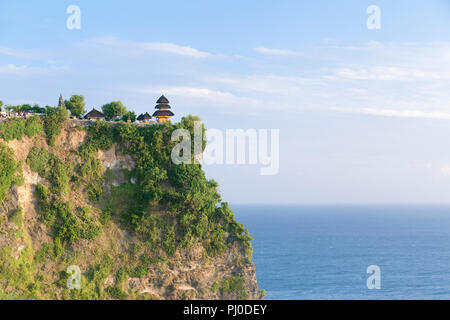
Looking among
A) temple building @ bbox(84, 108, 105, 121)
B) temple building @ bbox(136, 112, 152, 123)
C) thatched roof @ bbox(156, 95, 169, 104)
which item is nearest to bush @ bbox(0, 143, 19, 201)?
temple building @ bbox(84, 108, 105, 121)

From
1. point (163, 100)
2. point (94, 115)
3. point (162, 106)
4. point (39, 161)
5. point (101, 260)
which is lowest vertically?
point (101, 260)

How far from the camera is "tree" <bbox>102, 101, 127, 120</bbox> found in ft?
159

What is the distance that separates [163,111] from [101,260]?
16.1m

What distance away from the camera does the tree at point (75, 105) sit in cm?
4744

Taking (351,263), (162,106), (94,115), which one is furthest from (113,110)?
(351,263)

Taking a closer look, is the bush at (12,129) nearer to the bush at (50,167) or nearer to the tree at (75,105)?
the bush at (50,167)

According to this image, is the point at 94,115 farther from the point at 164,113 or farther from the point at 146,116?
the point at 164,113

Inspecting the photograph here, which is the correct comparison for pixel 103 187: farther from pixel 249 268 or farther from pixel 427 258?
pixel 427 258

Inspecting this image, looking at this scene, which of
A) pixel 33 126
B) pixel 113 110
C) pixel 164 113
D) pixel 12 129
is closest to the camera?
pixel 12 129

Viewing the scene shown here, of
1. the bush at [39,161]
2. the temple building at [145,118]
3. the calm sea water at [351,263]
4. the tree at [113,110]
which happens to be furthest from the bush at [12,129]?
the calm sea water at [351,263]

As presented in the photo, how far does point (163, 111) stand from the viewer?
49406 mm

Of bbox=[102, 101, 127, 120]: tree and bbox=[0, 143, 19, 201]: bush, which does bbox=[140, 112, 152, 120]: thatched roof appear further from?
bbox=[0, 143, 19, 201]: bush
